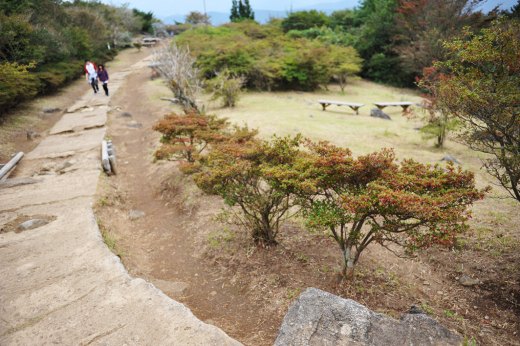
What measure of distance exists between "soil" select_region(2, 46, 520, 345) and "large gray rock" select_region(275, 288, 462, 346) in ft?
3.19

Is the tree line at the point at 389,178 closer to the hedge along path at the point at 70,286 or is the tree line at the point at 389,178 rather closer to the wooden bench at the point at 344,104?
the hedge along path at the point at 70,286

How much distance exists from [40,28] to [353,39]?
24738 mm

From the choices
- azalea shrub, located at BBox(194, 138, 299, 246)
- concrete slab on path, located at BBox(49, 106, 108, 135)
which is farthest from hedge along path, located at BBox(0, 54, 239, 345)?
concrete slab on path, located at BBox(49, 106, 108, 135)

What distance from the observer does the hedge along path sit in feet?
13.0

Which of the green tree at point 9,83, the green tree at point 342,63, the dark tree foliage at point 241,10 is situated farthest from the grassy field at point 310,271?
the dark tree foliage at point 241,10

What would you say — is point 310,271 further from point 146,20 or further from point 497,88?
point 146,20

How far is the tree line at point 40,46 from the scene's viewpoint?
13.4 meters

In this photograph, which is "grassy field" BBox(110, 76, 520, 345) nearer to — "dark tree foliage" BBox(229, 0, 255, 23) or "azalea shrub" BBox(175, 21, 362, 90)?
"azalea shrub" BBox(175, 21, 362, 90)

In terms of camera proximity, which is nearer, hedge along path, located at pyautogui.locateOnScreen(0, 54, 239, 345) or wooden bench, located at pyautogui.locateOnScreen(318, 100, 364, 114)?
hedge along path, located at pyautogui.locateOnScreen(0, 54, 239, 345)

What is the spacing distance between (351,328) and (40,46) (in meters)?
19.9

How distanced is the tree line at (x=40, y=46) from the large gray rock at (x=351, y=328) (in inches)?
512

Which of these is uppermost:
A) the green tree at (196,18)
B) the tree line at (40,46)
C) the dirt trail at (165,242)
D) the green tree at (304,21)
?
the green tree at (196,18)

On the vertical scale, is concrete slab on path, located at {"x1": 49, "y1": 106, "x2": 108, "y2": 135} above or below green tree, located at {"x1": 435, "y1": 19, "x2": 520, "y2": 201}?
below

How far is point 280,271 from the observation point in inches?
220
